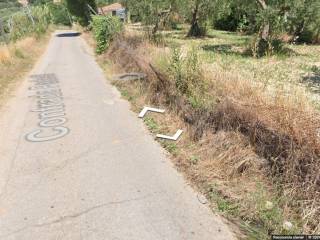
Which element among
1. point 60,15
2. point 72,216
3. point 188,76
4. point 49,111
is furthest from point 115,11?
point 72,216

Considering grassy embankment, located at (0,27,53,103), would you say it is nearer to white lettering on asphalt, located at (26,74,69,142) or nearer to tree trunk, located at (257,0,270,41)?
white lettering on asphalt, located at (26,74,69,142)

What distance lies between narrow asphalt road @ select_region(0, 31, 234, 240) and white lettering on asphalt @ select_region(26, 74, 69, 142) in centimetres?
2

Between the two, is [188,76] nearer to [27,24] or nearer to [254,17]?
[254,17]

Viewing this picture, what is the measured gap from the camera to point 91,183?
4797mm

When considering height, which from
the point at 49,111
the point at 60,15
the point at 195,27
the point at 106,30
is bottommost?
the point at 60,15

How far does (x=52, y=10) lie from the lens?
6825 cm

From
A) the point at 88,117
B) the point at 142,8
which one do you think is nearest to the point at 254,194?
the point at 88,117

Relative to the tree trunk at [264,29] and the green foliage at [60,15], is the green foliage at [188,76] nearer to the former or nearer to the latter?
the tree trunk at [264,29]

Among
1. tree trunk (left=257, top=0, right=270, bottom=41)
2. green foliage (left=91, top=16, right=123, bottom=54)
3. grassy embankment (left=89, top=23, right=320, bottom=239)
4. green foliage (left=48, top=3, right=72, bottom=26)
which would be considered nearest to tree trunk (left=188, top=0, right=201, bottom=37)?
green foliage (left=91, top=16, right=123, bottom=54)

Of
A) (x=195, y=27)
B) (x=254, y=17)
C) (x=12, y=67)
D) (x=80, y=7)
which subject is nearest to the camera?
(x=12, y=67)

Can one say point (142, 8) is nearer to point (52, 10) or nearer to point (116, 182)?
point (116, 182)

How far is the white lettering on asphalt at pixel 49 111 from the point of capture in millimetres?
6801

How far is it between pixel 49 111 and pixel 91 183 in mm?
4260

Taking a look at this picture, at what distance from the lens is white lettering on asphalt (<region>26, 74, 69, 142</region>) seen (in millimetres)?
6801
